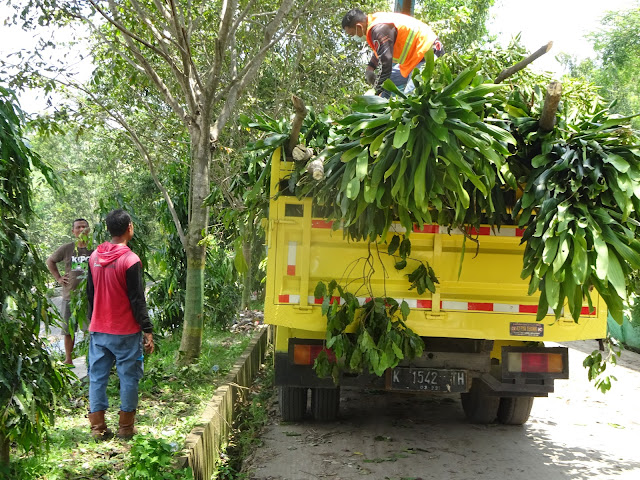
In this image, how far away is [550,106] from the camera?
14.0 ft

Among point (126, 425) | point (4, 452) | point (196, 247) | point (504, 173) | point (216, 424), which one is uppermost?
point (504, 173)

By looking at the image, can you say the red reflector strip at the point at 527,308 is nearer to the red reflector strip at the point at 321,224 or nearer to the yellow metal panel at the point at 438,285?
the yellow metal panel at the point at 438,285

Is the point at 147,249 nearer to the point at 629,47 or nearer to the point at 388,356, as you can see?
the point at 388,356

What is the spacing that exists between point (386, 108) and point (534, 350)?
2.24 meters

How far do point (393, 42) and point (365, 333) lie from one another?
260cm

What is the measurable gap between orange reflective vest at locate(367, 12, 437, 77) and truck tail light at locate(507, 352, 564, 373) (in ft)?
8.77

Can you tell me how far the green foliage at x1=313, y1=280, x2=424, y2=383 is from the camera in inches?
184

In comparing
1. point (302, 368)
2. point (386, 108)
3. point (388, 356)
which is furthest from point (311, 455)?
point (386, 108)

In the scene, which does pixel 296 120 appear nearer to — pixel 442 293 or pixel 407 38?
pixel 442 293

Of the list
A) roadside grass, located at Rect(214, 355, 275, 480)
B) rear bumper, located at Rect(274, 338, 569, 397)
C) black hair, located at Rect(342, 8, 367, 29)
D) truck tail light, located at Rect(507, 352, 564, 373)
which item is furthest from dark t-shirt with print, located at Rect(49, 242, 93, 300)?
truck tail light, located at Rect(507, 352, 564, 373)

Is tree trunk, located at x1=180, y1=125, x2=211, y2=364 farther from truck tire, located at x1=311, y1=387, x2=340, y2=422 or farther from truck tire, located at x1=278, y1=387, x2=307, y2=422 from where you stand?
truck tire, located at x1=311, y1=387, x2=340, y2=422

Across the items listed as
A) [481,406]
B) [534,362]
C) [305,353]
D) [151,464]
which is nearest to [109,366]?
[151,464]

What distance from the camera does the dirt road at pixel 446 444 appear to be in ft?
15.5

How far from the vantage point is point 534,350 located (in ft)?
16.8
